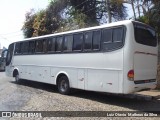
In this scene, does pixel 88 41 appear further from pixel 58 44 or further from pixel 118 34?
pixel 58 44

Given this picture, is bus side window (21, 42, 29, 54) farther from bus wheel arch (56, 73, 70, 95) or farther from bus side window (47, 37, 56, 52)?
bus wheel arch (56, 73, 70, 95)

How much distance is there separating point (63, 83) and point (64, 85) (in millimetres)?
121

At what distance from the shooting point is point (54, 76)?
14172 mm

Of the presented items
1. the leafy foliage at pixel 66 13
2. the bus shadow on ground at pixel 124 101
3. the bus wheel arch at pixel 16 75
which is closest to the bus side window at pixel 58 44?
the bus shadow on ground at pixel 124 101

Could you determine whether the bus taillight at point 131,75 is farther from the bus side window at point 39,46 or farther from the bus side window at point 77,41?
the bus side window at point 39,46

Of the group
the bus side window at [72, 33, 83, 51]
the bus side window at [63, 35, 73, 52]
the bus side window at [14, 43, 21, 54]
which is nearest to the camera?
the bus side window at [72, 33, 83, 51]

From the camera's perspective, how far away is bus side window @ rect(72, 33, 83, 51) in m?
12.5

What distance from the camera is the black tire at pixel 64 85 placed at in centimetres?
1326

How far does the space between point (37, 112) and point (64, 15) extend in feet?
82.5

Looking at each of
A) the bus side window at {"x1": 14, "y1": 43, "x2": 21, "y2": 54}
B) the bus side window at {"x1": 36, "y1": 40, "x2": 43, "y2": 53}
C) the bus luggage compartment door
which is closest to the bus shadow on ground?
the bus luggage compartment door

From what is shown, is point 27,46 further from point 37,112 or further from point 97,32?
point 37,112

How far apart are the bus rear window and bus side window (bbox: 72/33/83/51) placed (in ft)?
9.31

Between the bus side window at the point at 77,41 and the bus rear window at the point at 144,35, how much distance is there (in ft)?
9.31

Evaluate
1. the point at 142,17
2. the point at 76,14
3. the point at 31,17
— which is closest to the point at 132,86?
the point at 142,17
